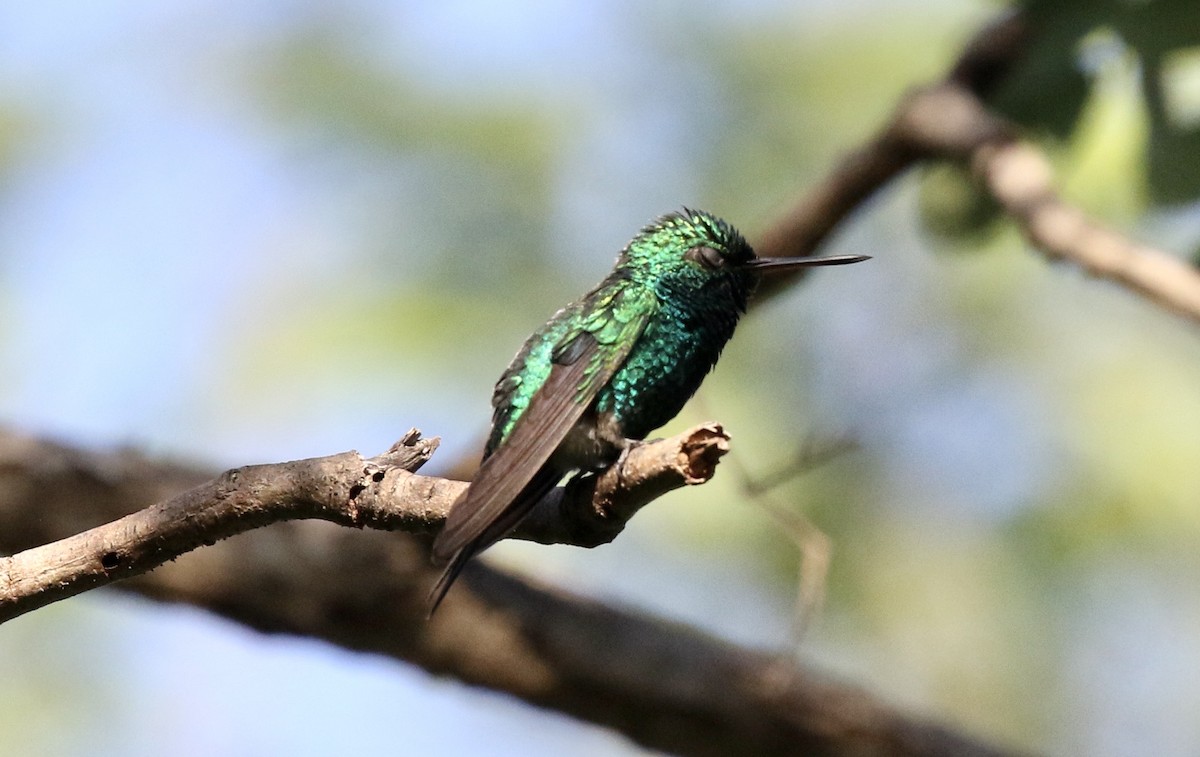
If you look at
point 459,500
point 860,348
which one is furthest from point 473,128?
point 459,500

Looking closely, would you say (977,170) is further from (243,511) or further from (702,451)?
(243,511)

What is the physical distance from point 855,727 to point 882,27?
682cm

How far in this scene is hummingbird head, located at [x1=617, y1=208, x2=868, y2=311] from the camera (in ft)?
14.9

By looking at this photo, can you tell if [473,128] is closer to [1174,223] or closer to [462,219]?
[462,219]

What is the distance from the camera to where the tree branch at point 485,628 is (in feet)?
18.7

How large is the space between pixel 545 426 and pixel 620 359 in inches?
19.3

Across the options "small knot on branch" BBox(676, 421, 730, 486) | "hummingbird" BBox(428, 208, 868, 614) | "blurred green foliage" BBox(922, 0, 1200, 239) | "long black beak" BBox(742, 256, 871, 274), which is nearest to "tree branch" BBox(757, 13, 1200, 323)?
"blurred green foliage" BBox(922, 0, 1200, 239)

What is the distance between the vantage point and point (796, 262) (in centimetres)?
449

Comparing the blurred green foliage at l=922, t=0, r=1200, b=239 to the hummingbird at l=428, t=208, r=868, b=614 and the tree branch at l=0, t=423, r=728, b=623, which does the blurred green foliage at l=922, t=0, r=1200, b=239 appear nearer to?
the hummingbird at l=428, t=208, r=868, b=614

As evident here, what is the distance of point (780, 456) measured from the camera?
8281mm

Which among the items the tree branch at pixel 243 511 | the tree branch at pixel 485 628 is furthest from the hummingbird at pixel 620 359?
the tree branch at pixel 485 628

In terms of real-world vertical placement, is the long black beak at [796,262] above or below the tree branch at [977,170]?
below

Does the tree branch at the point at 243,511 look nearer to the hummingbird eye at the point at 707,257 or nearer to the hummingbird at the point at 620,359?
the hummingbird at the point at 620,359

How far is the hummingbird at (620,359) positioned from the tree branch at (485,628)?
1.77 metres
